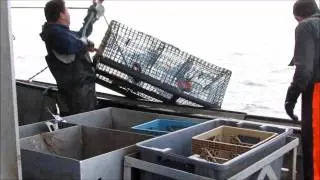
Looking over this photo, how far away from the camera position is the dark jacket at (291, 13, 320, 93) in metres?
2.90

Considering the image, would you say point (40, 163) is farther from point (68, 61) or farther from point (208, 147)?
point (68, 61)

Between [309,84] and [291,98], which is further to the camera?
[291,98]

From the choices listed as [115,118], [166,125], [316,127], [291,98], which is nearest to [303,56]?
[291,98]

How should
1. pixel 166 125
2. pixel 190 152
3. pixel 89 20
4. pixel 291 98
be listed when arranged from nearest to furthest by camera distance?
1. pixel 190 152
2. pixel 166 125
3. pixel 291 98
4. pixel 89 20

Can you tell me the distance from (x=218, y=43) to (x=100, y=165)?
8.61 m

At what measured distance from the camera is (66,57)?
3221mm

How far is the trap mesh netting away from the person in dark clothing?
68cm

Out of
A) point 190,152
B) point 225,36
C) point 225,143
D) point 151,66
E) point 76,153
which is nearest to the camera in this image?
point 225,143

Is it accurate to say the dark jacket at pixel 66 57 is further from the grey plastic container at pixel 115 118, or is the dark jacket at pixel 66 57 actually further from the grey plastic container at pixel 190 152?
the grey plastic container at pixel 190 152

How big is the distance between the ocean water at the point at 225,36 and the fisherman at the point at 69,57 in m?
1.00

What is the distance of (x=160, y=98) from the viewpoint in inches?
133

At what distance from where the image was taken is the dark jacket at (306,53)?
9.52ft

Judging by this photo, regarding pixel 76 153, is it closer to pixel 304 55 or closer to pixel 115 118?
pixel 115 118

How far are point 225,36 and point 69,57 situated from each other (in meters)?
8.11
